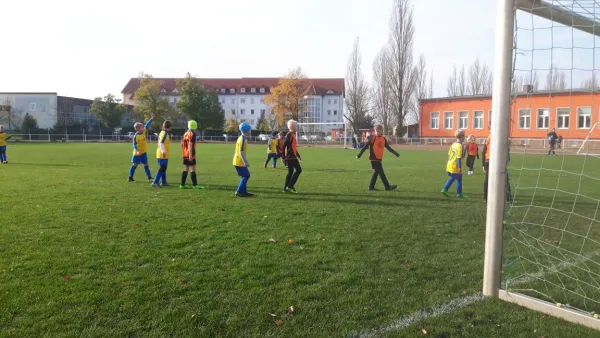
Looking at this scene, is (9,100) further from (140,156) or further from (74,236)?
(74,236)

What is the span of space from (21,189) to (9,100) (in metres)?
72.6

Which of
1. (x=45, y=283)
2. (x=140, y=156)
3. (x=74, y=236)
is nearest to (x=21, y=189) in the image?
(x=140, y=156)

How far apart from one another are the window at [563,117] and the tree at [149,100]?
6218 centimetres

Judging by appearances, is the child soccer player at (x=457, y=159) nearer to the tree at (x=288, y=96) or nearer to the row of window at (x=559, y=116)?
the row of window at (x=559, y=116)

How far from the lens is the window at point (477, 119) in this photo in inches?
1804

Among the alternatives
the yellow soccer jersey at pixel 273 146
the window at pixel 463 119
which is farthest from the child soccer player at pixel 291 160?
the window at pixel 463 119

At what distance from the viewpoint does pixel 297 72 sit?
66.8m

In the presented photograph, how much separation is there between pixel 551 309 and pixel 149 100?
2573 inches

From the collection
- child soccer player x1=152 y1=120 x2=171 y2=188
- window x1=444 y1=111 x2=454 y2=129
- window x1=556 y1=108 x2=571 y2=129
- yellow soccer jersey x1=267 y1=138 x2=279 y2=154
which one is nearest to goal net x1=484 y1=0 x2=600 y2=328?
window x1=556 y1=108 x2=571 y2=129

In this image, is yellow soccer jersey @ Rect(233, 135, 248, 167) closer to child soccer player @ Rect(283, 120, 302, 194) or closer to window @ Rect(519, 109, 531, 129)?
child soccer player @ Rect(283, 120, 302, 194)

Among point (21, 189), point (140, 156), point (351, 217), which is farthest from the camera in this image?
point (140, 156)

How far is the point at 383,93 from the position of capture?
52812 mm

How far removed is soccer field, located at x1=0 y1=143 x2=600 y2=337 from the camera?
346 cm

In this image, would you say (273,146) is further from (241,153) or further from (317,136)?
(317,136)
